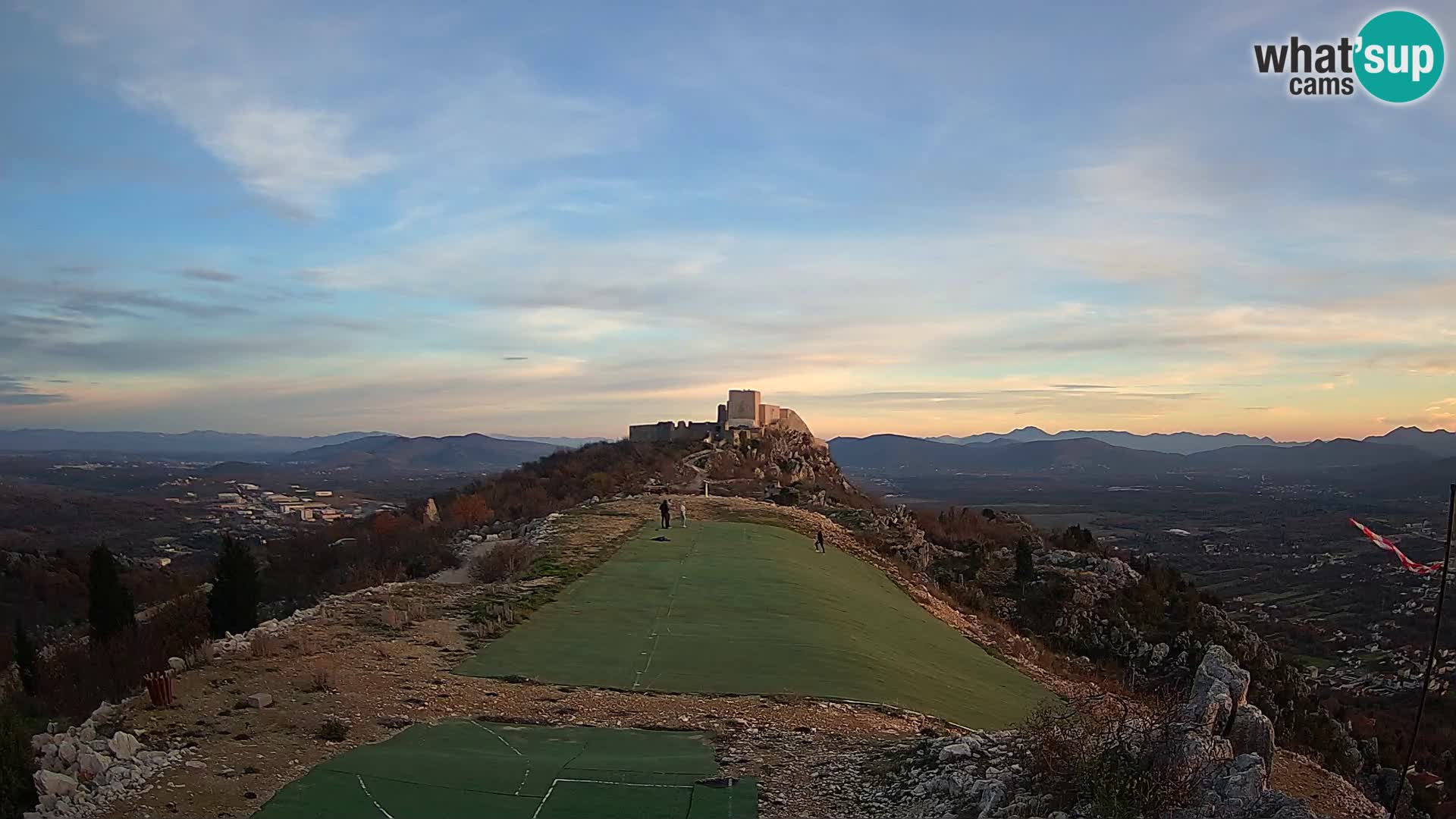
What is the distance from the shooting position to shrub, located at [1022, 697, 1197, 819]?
20.8 feet

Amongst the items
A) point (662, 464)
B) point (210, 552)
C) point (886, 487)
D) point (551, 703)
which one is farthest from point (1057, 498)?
point (551, 703)

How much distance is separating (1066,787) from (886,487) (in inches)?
5372

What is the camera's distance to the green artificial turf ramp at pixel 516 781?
725cm

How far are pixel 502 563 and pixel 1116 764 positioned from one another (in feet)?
51.2

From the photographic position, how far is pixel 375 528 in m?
38.5

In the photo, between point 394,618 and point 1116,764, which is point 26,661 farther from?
point 1116,764

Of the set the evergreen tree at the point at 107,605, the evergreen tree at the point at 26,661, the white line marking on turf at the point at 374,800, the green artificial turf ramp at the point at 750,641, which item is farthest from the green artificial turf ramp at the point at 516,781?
the evergreen tree at the point at 107,605

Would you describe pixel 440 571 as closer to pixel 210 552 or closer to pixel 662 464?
pixel 662 464

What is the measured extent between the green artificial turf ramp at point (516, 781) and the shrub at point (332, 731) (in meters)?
0.37

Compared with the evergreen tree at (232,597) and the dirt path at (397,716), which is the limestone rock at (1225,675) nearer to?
the dirt path at (397,716)

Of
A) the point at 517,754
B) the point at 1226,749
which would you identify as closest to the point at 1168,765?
the point at 1226,749

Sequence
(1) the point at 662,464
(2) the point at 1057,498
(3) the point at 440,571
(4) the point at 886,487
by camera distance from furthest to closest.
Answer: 1. (4) the point at 886,487
2. (2) the point at 1057,498
3. (1) the point at 662,464
4. (3) the point at 440,571

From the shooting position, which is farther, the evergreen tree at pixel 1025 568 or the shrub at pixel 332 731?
the evergreen tree at pixel 1025 568

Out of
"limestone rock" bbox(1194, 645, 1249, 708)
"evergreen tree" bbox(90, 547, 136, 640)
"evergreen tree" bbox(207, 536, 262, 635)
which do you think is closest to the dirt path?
"evergreen tree" bbox(207, 536, 262, 635)
